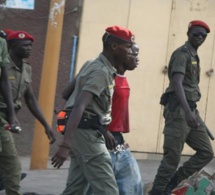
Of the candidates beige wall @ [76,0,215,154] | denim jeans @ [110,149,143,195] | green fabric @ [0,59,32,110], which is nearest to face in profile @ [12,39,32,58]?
green fabric @ [0,59,32,110]

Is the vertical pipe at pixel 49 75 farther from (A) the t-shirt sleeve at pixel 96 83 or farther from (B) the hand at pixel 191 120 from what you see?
(A) the t-shirt sleeve at pixel 96 83

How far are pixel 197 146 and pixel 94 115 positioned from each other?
8.59 feet

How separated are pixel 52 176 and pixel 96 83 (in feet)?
13.6

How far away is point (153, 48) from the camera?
452 inches

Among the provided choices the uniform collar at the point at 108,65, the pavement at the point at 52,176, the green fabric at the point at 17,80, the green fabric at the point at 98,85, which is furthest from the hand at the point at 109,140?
the pavement at the point at 52,176

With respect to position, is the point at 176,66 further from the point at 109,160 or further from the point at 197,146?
the point at 109,160

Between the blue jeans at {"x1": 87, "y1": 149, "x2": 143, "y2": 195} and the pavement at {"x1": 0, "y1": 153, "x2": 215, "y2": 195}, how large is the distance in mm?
2300

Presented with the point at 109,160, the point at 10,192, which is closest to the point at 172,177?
the point at 10,192

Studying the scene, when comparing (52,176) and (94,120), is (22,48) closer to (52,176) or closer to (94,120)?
(94,120)

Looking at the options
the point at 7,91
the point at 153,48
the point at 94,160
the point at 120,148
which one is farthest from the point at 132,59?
the point at 153,48

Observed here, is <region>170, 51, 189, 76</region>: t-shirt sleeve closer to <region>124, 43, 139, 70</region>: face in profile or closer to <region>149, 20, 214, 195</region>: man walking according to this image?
<region>149, 20, 214, 195</region>: man walking

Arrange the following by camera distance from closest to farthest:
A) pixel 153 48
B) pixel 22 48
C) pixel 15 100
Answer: pixel 15 100 → pixel 22 48 → pixel 153 48

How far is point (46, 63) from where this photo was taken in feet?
32.9

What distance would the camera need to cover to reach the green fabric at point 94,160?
6.00 m
